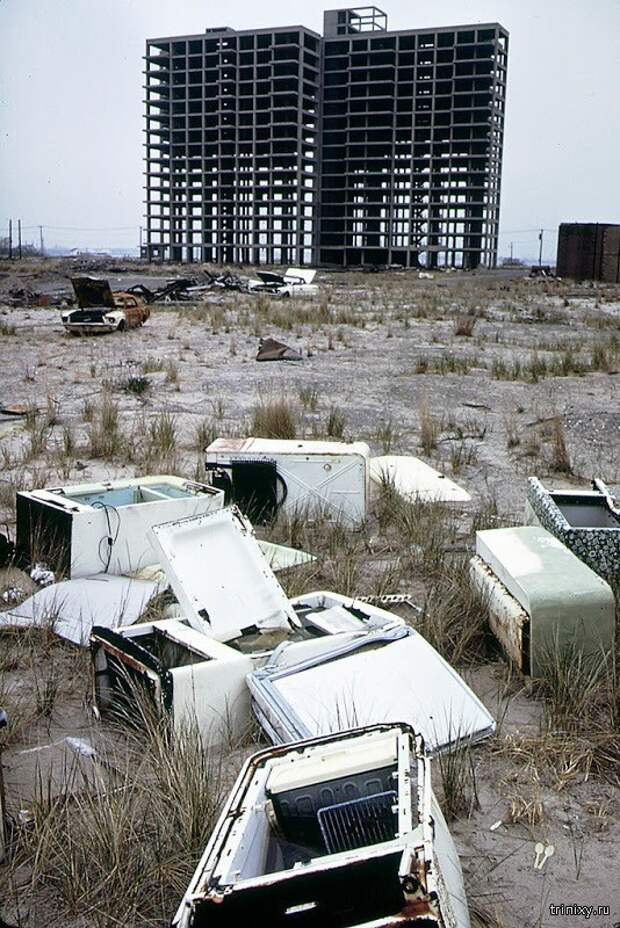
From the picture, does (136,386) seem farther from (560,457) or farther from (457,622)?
(457,622)

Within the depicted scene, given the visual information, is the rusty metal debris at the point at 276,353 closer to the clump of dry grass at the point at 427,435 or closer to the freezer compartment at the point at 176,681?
the clump of dry grass at the point at 427,435

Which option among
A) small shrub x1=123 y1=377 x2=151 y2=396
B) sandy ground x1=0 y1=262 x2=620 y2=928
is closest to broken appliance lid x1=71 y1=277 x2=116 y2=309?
sandy ground x1=0 y1=262 x2=620 y2=928

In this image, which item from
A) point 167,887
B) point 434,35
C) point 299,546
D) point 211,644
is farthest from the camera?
point 434,35

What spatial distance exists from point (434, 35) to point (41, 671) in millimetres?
76043

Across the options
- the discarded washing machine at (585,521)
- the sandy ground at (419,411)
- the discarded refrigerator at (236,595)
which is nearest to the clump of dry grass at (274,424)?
the sandy ground at (419,411)

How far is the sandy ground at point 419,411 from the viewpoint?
8.93 ft

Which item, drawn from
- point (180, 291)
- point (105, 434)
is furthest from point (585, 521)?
point (180, 291)

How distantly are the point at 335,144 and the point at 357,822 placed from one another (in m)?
78.0

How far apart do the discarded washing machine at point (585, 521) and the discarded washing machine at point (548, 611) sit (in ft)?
1.43

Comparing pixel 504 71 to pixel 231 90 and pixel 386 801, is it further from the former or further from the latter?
pixel 386 801

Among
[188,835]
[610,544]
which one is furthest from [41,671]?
[610,544]

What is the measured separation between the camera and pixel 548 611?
360cm

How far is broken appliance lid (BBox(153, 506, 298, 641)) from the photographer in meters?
3.72

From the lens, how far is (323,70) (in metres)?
75.3
